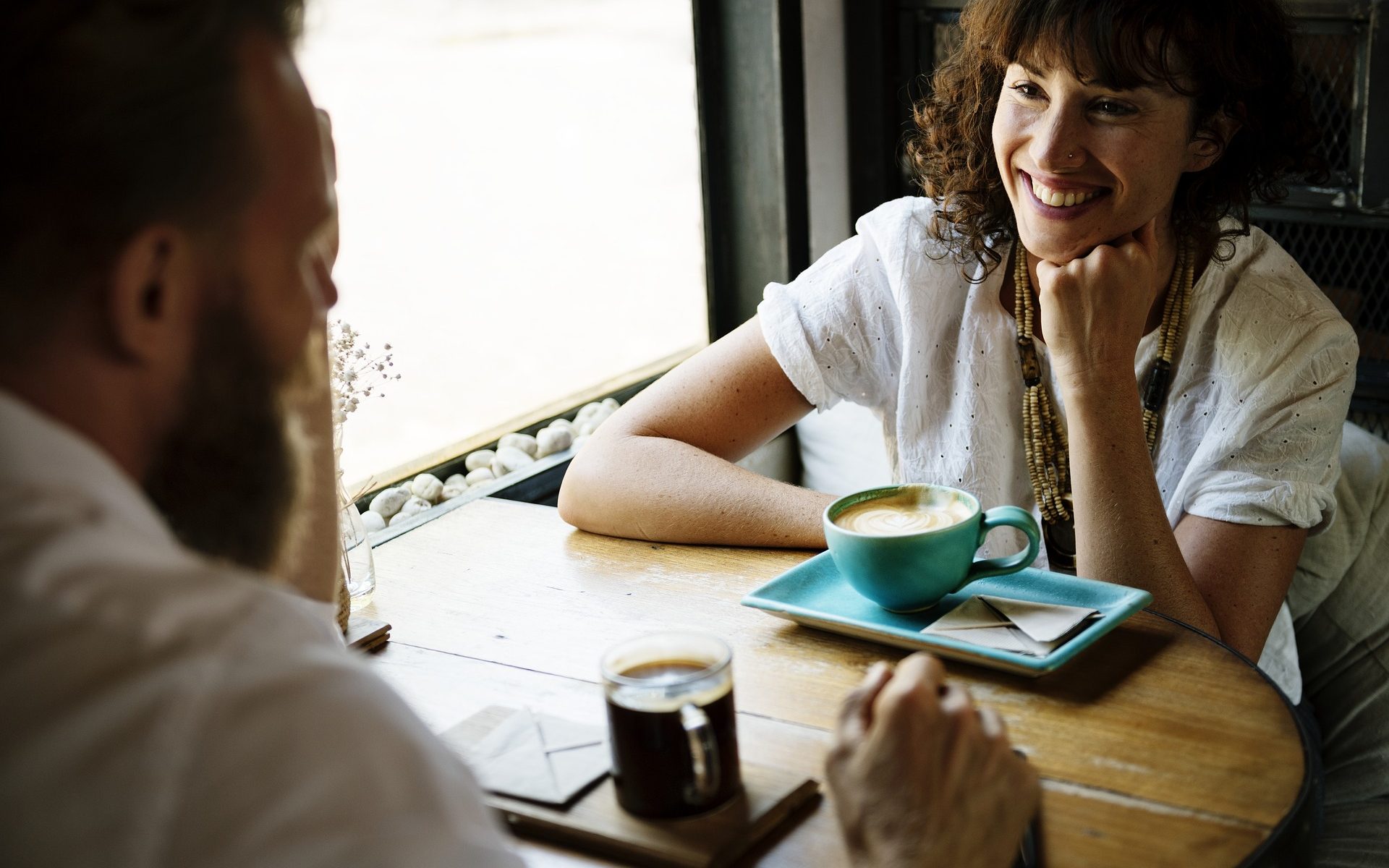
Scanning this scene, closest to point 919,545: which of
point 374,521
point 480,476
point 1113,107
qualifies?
point 1113,107

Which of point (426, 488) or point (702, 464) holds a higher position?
point (702, 464)

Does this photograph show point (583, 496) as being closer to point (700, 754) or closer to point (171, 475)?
point (700, 754)

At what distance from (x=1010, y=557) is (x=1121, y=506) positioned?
10.7 inches

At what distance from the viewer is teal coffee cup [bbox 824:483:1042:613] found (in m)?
1.18

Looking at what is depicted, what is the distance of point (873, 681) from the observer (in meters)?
0.89

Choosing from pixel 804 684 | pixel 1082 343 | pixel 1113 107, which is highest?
pixel 1113 107

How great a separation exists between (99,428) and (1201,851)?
73cm

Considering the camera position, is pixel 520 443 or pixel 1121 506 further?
pixel 520 443

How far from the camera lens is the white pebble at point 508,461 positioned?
2309 millimetres

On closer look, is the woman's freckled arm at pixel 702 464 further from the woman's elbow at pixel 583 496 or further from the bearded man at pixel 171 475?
the bearded man at pixel 171 475

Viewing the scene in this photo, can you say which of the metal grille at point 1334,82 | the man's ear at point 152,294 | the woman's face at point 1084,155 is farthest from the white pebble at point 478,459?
the man's ear at point 152,294

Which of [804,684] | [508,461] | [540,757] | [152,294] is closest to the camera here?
[152,294]

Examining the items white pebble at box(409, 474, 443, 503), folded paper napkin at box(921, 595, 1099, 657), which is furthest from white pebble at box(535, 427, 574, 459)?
folded paper napkin at box(921, 595, 1099, 657)

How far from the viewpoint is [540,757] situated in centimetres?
100
